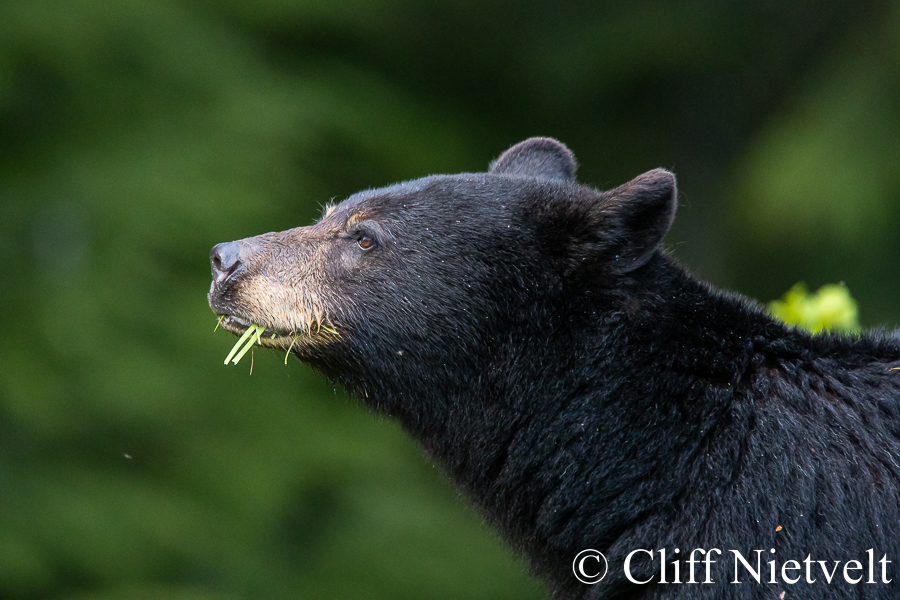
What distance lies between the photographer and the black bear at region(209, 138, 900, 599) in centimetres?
320

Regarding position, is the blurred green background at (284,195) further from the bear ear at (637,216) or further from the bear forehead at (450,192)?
the bear ear at (637,216)

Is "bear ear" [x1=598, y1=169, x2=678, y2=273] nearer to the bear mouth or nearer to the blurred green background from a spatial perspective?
the bear mouth

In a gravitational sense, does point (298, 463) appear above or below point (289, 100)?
below

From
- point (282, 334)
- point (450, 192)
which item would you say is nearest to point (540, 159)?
point (450, 192)

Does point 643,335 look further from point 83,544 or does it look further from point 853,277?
point 853,277

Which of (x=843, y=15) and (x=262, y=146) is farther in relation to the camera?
(x=843, y=15)

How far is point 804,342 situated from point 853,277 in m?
8.03

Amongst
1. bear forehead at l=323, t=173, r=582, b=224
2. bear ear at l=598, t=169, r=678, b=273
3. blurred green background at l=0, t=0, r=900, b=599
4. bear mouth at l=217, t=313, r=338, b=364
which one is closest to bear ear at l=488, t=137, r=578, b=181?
bear forehead at l=323, t=173, r=582, b=224

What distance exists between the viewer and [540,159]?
15.0ft

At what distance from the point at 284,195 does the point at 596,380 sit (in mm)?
6795

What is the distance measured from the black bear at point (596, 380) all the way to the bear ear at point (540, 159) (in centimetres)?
61

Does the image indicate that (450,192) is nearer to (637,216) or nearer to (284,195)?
(637,216)

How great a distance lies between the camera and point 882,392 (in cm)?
335

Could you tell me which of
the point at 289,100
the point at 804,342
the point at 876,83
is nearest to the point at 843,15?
the point at 876,83
